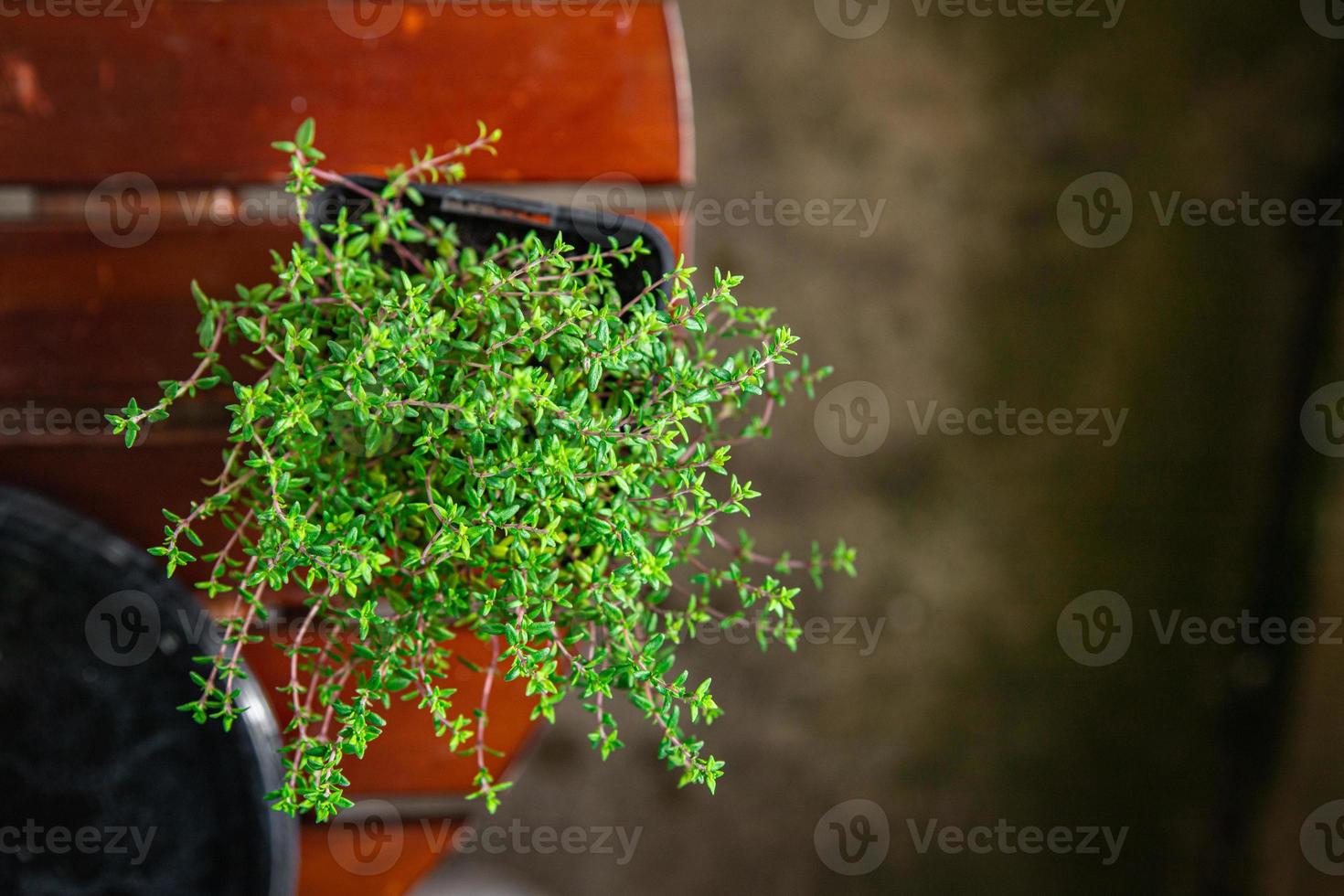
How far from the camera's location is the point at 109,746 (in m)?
1.08

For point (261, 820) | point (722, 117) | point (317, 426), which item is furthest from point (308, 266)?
point (722, 117)

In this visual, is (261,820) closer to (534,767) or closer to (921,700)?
(534,767)

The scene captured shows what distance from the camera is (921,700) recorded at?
5.98ft
